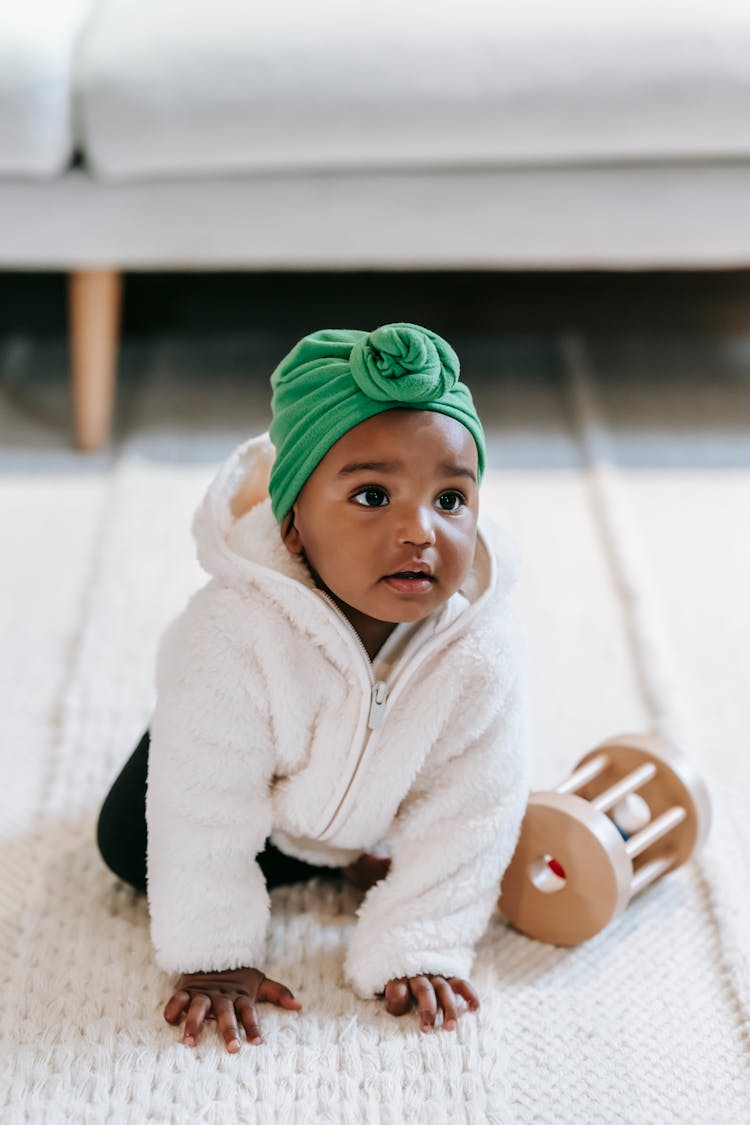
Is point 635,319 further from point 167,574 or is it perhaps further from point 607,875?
point 607,875

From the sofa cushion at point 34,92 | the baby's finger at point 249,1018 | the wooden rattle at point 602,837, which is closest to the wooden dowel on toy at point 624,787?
the wooden rattle at point 602,837

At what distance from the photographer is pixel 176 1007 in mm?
771

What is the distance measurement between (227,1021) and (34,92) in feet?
3.20

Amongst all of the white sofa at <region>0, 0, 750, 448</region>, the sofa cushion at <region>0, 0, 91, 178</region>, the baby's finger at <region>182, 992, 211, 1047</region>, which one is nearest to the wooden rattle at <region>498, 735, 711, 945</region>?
the baby's finger at <region>182, 992, 211, 1047</region>

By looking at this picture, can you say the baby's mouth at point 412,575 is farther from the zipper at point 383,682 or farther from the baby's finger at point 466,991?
the baby's finger at point 466,991

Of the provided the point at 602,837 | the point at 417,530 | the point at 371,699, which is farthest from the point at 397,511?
the point at 602,837

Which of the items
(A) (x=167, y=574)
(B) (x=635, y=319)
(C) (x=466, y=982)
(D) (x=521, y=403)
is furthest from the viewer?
(B) (x=635, y=319)

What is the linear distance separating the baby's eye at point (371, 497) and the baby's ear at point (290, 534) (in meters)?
0.06

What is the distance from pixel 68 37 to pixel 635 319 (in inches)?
36.5

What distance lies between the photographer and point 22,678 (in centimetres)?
114

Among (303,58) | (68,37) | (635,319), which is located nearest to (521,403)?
(635,319)

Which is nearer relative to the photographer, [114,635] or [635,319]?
[114,635]

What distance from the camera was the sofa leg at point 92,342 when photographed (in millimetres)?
1503

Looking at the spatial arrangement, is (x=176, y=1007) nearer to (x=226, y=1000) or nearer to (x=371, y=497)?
(x=226, y=1000)
